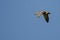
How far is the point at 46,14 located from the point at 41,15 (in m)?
0.09

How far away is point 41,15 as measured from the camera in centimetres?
176

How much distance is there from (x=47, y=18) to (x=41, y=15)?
0.39ft

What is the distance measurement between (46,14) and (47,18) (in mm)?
73

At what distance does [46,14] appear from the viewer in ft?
5.81

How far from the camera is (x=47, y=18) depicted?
1796 millimetres
